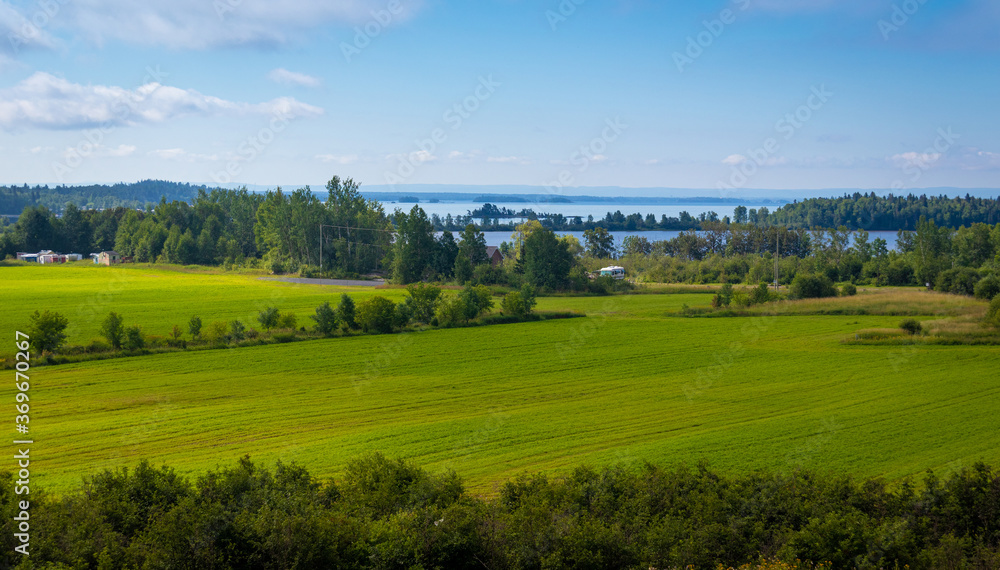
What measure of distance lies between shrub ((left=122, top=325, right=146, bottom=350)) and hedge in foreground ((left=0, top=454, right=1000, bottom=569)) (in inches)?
1046

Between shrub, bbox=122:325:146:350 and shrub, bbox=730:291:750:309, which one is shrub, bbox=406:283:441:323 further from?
shrub, bbox=730:291:750:309

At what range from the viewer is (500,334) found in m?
49.0

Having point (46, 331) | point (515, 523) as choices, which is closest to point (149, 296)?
point (46, 331)

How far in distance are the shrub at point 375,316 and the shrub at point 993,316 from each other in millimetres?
40200

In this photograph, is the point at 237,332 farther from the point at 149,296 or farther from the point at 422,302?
the point at 149,296

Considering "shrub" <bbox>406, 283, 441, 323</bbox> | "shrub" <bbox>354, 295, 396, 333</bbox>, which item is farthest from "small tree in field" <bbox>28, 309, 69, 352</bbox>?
"shrub" <bbox>406, 283, 441, 323</bbox>

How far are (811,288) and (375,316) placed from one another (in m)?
42.6

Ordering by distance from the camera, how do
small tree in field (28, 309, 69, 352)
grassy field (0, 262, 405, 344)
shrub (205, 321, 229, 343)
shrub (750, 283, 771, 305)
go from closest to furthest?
small tree in field (28, 309, 69, 352) < shrub (205, 321, 229, 343) < grassy field (0, 262, 405, 344) < shrub (750, 283, 771, 305)

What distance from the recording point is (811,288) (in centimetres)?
6669

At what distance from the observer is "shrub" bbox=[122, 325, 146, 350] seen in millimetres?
39156

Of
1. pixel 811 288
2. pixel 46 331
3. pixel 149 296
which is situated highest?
pixel 811 288

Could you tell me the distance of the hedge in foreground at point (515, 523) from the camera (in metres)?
12.3

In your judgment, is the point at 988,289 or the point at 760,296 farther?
the point at 760,296

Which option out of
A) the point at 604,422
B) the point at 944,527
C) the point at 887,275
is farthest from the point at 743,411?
the point at 887,275
